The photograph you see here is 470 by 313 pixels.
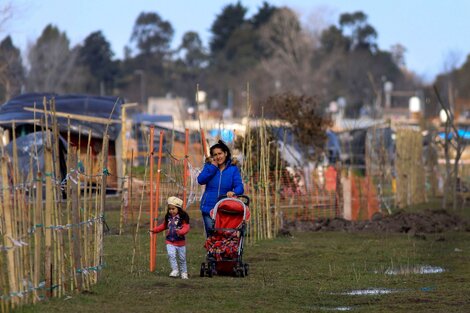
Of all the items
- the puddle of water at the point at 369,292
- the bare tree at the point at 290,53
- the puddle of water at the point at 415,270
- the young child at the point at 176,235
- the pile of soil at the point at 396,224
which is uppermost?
the bare tree at the point at 290,53

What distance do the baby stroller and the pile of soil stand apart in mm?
7286

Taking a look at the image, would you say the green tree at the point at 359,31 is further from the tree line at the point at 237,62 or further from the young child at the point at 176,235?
the young child at the point at 176,235

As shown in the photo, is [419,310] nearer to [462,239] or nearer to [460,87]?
[462,239]

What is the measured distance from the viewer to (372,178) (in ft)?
102

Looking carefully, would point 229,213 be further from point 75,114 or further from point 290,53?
point 290,53

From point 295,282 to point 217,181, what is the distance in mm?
1765

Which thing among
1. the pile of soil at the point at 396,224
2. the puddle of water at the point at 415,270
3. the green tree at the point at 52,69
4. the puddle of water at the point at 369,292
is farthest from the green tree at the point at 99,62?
the puddle of water at the point at 369,292

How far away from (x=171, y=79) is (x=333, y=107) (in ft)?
178

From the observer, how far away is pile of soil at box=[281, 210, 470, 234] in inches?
896

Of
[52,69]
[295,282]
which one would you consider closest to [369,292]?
[295,282]

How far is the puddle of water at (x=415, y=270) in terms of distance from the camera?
49.5 ft

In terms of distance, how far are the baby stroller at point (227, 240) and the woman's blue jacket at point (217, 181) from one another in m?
0.36

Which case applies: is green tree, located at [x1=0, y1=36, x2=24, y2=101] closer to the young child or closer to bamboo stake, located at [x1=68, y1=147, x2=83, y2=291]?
the young child

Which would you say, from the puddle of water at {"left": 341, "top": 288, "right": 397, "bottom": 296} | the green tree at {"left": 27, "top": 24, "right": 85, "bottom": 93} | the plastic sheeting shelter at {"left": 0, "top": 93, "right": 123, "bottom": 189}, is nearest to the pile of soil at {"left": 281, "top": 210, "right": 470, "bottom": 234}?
the plastic sheeting shelter at {"left": 0, "top": 93, "right": 123, "bottom": 189}
